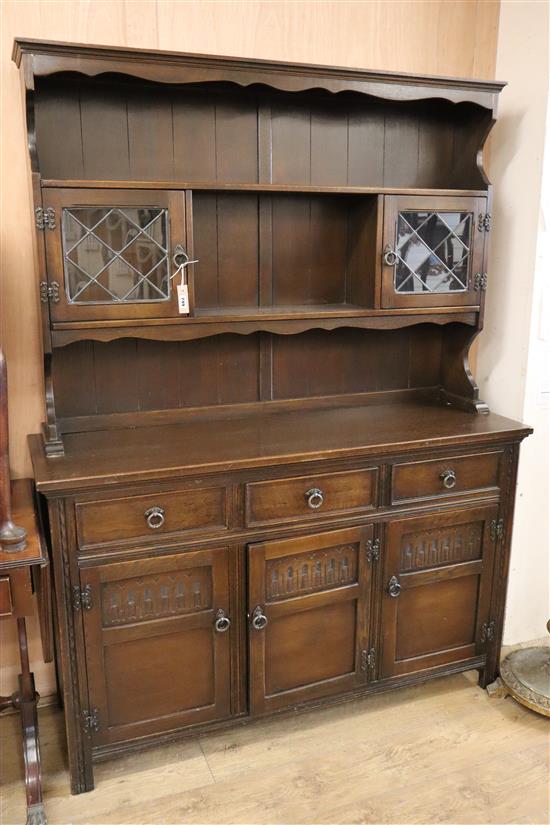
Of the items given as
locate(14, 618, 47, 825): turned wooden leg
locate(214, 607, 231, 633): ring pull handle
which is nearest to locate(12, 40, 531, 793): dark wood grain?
locate(214, 607, 231, 633): ring pull handle

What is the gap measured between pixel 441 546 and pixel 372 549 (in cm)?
27

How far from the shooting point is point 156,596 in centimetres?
200

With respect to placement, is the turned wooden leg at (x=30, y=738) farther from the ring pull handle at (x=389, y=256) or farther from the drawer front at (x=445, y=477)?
the ring pull handle at (x=389, y=256)

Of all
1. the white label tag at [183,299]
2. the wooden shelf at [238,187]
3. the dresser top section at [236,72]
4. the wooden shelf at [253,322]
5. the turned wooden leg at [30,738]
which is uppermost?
the dresser top section at [236,72]

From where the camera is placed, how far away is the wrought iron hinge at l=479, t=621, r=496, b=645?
2457mm

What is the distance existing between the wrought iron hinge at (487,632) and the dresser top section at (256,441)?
660 millimetres

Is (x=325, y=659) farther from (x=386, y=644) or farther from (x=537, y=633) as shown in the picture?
(x=537, y=633)

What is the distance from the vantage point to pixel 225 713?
7.09 feet

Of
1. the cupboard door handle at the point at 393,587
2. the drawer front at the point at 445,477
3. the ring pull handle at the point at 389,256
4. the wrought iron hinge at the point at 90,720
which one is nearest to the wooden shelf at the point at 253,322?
the ring pull handle at the point at 389,256

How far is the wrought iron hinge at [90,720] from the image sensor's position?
200cm

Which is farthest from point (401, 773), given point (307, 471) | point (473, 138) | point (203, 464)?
point (473, 138)

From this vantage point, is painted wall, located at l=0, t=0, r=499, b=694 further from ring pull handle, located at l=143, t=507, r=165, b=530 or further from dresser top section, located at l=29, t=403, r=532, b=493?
ring pull handle, located at l=143, t=507, r=165, b=530

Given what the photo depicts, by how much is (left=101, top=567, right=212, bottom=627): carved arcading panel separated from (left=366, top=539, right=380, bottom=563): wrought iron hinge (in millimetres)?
501

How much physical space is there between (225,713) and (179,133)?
1.77 metres
